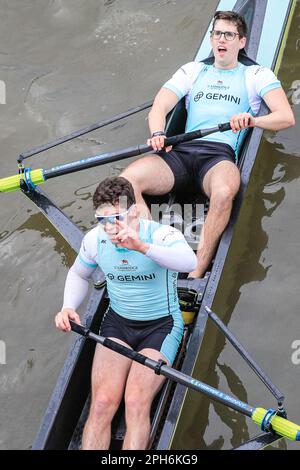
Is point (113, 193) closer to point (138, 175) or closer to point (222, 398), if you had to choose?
point (222, 398)

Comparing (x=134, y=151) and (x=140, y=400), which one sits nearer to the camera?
(x=140, y=400)

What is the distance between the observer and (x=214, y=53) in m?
6.80

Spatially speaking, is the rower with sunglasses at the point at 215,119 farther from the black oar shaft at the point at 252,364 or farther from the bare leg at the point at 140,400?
the bare leg at the point at 140,400

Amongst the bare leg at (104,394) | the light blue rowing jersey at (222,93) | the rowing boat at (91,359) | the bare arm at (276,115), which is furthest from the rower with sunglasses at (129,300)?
the light blue rowing jersey at (222,93)

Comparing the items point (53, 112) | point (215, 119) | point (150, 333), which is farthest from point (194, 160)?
point (53, 112)

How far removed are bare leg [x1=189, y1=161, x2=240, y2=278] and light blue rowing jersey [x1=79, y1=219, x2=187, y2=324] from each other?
64 centimetres

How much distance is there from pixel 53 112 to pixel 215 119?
2054mm

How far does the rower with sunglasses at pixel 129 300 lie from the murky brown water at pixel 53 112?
855 mm

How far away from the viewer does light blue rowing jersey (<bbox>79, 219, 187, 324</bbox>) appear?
5.06 meters

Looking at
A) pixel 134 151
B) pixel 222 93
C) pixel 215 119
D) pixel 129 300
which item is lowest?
pixel 129 300

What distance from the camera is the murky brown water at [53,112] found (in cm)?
607

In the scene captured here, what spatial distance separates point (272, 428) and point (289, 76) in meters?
4.20

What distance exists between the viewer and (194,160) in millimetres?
6527

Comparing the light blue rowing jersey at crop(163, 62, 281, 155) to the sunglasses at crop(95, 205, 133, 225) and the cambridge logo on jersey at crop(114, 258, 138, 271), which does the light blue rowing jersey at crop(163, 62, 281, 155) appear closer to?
the cambridge logo on jersey at crop(114, 258, 138, 271)
